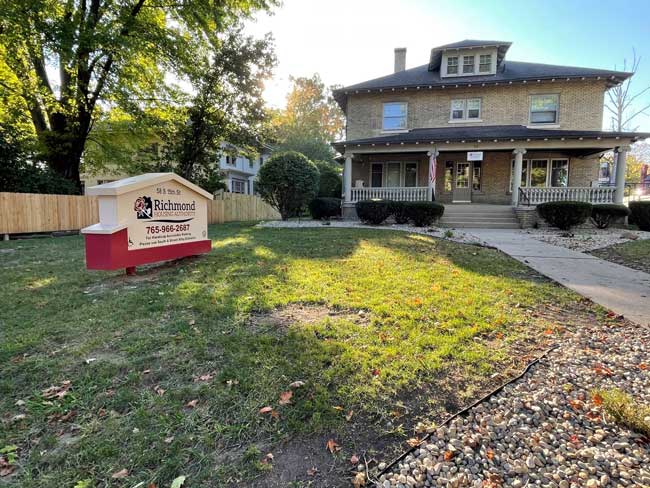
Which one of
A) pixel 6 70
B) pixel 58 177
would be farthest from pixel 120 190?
pixel 6 70

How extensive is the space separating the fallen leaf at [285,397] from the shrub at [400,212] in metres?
11.9

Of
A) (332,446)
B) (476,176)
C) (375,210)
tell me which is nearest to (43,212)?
(375,210)

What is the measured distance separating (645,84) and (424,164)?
30.3 m

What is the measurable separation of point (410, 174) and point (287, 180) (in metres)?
7.88

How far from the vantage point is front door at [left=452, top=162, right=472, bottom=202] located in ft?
60.5

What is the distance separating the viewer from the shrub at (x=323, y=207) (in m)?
17.4

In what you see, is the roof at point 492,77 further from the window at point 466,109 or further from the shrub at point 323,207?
the shrub at point 323,207

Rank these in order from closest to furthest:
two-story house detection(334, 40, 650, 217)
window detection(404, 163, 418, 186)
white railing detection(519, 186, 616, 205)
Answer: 1. white railing detection(519, 186, 616, 205)
2. two-story house detection(334, 40, 650, 217)
3. window detection(404, 163, 418, 186)

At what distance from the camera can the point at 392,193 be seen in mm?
17078

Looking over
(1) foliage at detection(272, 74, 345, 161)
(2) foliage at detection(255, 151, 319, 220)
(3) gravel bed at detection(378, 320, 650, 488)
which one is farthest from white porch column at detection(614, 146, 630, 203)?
(1) foliage at detection(272, 74, 345, 161)

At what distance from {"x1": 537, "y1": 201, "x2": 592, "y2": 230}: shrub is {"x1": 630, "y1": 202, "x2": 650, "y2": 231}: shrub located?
113 inches

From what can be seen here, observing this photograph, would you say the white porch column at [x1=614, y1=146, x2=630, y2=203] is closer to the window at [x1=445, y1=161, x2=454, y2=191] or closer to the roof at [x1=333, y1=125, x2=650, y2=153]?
the roof at [x1=333, y1=125, x2=650, y2=153]

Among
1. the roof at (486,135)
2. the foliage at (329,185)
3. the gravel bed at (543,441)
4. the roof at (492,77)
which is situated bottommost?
the gravel bed at (543,441)

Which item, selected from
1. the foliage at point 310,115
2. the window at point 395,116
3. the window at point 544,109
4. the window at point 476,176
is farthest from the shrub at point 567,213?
the foliage at point 310,115
